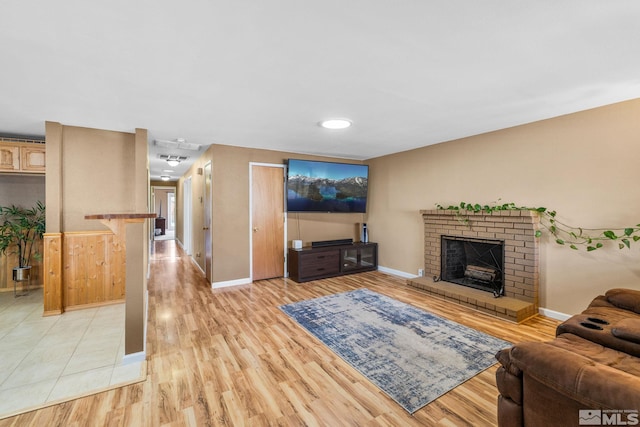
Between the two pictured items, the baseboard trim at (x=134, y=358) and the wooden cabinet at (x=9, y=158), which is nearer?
the baseboard trim at (x=134, y=358)

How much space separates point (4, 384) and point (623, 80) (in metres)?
5.23

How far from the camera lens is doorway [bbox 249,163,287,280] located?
4.66m

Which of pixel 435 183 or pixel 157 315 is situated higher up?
pixel 435 183

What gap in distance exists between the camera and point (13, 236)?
388 cm

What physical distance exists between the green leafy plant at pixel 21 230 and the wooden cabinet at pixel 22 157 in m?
0.75

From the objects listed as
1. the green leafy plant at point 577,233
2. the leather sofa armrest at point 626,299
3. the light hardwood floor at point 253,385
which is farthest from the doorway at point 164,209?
the leather sofa armrest at point 626,299

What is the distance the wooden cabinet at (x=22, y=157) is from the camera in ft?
11.3

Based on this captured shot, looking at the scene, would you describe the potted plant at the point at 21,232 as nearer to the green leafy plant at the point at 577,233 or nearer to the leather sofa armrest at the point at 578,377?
the leather sofa armrest at the point at 578,377

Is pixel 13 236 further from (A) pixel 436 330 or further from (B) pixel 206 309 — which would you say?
(A) pixel 436 330

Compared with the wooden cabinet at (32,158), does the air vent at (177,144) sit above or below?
above

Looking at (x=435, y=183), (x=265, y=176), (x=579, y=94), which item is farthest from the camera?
(x=265, y=176)

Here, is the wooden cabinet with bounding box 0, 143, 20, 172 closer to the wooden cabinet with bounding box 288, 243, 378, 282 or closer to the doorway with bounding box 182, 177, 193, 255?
the doorway with bounding box 182, 177, 193, 255

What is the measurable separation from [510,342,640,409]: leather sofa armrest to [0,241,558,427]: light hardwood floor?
77 cm

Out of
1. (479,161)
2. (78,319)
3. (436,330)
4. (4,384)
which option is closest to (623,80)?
(479,161)
